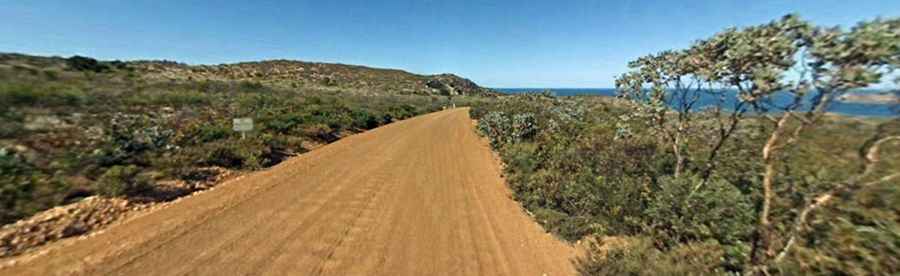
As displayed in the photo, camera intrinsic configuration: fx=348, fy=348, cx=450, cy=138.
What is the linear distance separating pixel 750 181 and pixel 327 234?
6.69 meters

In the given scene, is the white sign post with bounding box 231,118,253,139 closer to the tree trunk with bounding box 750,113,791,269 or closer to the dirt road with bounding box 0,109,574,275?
the dirt road with bounding box 0,109,574,275

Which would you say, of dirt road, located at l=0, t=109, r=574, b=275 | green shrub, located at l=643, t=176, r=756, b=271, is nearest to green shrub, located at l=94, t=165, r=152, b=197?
dirt road, located at l=0, t=109, r=574, b=275

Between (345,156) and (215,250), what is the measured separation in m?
6.71

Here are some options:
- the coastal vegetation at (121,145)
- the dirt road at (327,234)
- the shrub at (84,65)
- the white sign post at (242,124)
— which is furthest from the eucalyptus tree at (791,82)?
the shrub at (84,65)

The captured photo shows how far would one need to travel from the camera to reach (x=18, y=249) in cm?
440

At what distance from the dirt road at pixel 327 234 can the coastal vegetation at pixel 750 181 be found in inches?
37.1

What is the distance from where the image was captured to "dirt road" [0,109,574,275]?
14.0 ft

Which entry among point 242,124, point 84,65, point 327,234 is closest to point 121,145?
point 242,124

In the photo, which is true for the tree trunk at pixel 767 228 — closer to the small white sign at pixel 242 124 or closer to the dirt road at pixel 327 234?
the dirt road at pixel 327 234

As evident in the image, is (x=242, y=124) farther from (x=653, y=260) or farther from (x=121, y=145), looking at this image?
(x=653, y=260)

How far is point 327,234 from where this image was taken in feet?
17.3

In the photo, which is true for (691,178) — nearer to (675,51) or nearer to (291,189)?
(675,51)

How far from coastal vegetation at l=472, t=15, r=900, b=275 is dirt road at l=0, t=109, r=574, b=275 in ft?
3.09

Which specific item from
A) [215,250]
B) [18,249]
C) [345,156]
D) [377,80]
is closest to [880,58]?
[215,250]
